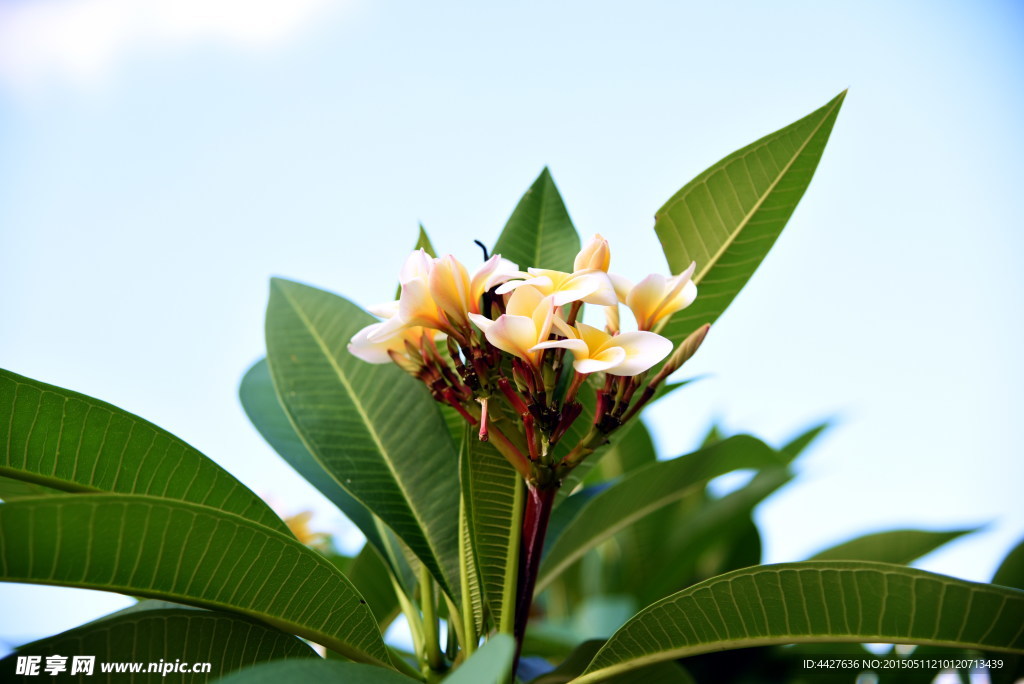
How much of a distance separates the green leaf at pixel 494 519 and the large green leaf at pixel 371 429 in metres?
0.09

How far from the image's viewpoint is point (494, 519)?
72 centimetres

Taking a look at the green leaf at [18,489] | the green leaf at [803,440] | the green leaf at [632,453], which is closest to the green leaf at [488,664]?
the green leaf at [18,489]

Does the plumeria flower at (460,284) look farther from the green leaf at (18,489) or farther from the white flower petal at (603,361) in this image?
the green leaf at (18,489)

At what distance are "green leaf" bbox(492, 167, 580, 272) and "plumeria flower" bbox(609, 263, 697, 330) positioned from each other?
20 cm

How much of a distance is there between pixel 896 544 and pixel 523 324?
35.8 inches

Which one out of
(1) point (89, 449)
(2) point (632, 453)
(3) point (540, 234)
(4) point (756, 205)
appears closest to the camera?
(1) point (89, 449)

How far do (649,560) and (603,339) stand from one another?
935mm

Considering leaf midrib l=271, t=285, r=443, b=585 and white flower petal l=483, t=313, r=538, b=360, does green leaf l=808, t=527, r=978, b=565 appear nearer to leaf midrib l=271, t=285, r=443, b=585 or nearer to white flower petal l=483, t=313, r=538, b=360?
leaf midrib l=271, t=285, r=443, b=585

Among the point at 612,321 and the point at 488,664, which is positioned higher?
the point at 612,321

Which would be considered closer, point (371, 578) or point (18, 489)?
point (18, 489)

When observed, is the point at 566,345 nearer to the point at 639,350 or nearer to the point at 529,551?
the point at 639,350

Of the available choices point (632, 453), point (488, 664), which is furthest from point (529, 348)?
point (632, 453)

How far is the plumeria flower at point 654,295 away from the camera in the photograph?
0.66m

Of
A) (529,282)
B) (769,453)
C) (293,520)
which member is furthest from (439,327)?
(293,520)
